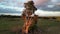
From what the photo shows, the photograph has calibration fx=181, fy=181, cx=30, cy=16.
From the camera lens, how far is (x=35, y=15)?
1926 mm

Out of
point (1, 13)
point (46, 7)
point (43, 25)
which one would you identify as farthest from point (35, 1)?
point (1, 13)

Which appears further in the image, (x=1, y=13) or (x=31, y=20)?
(x=1, y=13)

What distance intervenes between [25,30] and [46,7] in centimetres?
36

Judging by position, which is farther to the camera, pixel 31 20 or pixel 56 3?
pixel 56 3

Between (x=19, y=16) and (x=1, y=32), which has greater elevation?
(x=19, y=16)

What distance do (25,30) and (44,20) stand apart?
250 mm

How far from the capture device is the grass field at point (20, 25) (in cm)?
194

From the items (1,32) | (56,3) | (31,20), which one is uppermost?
(56,3)

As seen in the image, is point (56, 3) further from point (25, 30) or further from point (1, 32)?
point (1, 32)

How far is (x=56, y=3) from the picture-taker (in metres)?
2.02

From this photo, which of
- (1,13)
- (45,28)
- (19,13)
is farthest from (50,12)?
(1,13)

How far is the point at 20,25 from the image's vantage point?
6.45ft

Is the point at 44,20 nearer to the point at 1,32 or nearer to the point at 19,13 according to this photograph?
the point at 19,13

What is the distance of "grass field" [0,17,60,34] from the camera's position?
1.94 meters
